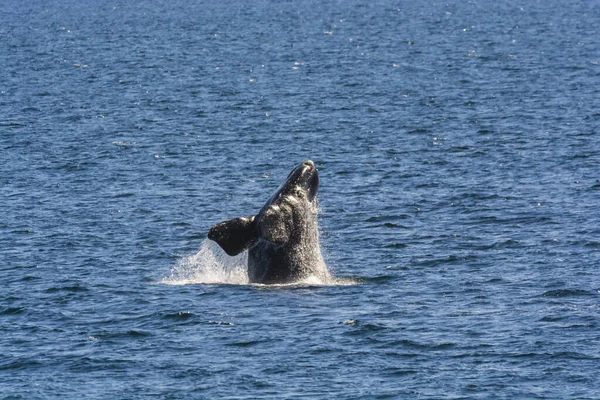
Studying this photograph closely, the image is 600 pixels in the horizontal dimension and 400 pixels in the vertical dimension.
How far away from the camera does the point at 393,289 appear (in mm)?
37812

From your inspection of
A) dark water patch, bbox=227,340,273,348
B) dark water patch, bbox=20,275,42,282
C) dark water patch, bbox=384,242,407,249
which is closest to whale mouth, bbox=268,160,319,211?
dark water patch, bbox=227,340,273,348

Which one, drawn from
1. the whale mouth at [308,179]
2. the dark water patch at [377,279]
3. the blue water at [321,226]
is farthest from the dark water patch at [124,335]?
the dark water patch at [377,279]

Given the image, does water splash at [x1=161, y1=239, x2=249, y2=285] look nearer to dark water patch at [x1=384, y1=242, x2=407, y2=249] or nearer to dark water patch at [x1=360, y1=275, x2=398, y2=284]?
dark water patch at [x1=360, y1=275, x2=398, y2=284]

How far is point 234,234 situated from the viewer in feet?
113

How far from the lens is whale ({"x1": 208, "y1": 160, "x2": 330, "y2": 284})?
35.1m

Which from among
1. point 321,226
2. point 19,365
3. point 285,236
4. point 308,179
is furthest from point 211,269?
point 19,365

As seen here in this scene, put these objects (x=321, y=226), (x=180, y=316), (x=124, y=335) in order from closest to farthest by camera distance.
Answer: (x=124, y=335), (x=180, y=316), (x=321, y=226)

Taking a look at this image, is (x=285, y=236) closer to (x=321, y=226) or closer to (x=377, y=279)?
(x=377, y=279)

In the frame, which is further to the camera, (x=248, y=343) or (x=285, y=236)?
(x=285, y=236)

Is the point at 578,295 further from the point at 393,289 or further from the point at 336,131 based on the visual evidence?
the point at 336,131

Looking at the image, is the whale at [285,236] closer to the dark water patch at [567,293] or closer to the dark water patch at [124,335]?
the dark water patch at [124,335]

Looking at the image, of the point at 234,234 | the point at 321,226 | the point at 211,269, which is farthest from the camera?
the point at 321,226

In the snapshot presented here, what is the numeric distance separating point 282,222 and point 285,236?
42 centimetres

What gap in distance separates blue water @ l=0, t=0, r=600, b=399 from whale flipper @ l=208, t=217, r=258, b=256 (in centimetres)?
165
